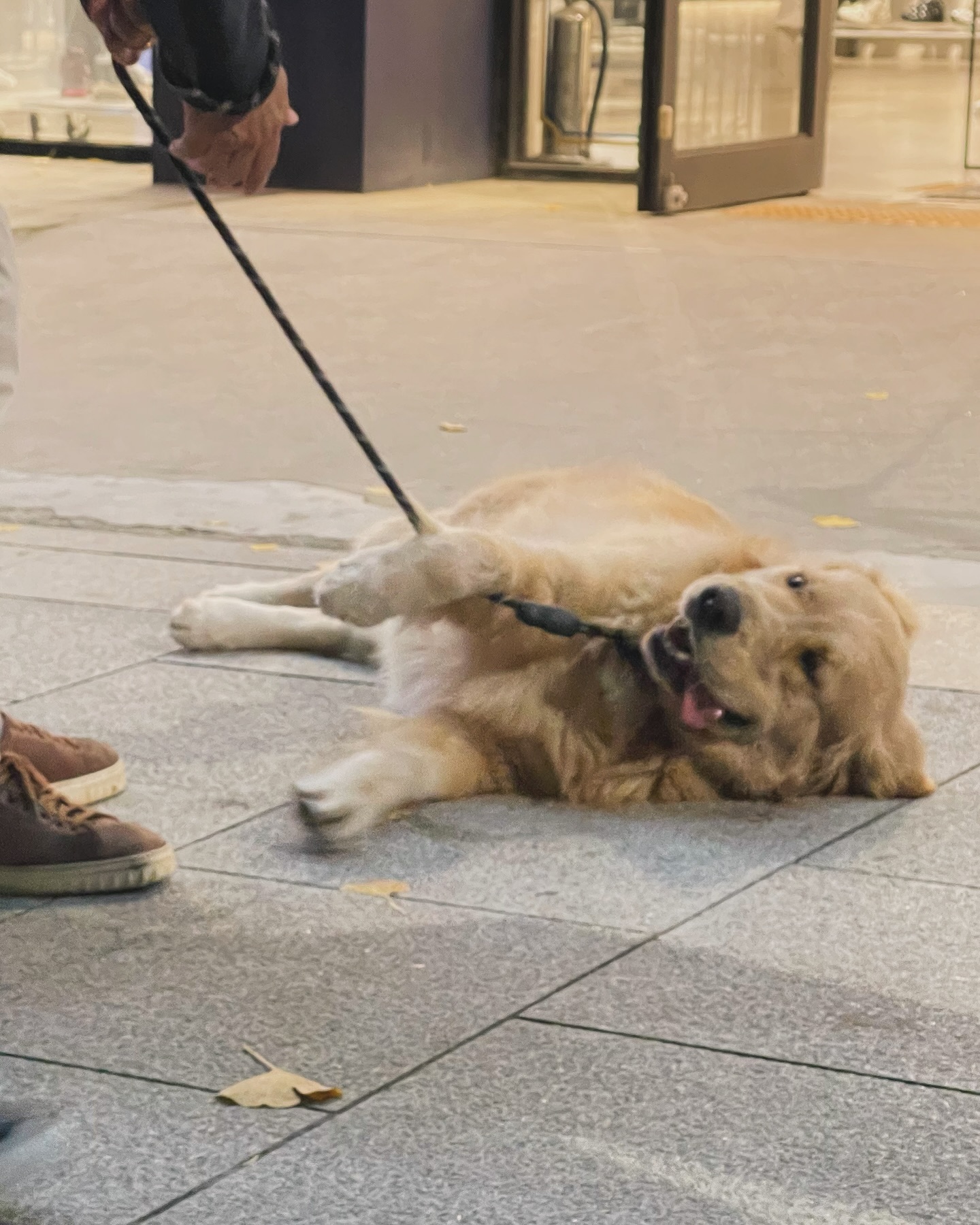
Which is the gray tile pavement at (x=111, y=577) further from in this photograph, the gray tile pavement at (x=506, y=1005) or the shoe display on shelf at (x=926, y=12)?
the shoe display on shelf at (x=926, y=12)

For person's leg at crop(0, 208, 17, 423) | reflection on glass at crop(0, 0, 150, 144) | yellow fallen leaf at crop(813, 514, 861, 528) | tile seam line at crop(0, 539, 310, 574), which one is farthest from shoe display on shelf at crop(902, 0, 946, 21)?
person's leg at crop(0, 208, 17, 423)

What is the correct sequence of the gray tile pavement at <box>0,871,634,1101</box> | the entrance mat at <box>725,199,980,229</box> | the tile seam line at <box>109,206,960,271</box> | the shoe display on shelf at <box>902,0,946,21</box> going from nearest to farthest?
1. the gray tile pavement at <box>0,871,634,1101</box>
2. the tile seam line at <box>109,206,960,271</box>
3. the entrance mat at <box>725,199,980,229</box>
4. the shoe display on shelf at <box>902,0,946,21</box>

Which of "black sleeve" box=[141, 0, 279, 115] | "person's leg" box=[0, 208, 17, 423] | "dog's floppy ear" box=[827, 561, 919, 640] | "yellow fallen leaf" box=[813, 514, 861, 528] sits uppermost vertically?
"black sleeve" box=[141, 0, 279, 115]

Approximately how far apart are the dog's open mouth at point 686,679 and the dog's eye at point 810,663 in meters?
0.13

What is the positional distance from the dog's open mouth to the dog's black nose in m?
0.04

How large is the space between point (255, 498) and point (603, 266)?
168 inches

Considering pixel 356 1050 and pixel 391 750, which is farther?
pixel 391 750

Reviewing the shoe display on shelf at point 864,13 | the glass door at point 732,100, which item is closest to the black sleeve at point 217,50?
the glass door at point 732,100

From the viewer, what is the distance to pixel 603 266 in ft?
32.2

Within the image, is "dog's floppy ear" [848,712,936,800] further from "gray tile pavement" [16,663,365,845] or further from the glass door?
the glass door

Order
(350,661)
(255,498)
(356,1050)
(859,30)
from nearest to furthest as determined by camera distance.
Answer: (356,1050), (350,661), (255,498), (859,30)

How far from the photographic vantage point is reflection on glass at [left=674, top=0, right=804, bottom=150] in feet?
37.3

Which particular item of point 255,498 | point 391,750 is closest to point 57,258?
point 255,498

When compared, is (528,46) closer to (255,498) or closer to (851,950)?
(255,498)
